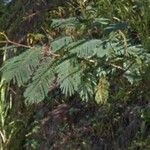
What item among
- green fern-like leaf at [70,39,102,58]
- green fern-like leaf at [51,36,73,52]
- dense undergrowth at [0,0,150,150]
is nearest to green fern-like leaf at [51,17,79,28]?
dense undergrowth at [0,0,150,150]

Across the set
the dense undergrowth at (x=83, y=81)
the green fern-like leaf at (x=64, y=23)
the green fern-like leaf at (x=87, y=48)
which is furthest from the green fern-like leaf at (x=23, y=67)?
the green fern-like leaf at (x=64, y=23)

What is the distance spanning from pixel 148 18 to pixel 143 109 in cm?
49

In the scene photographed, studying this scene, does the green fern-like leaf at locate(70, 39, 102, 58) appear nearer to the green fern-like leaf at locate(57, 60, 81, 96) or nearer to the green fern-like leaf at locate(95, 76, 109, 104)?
the green fern-like leaf at locate(57, 60, 81, 96)

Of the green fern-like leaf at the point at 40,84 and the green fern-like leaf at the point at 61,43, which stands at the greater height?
the green fern-like leaf at the point at 61,43

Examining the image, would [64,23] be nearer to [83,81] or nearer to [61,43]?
[61,43]

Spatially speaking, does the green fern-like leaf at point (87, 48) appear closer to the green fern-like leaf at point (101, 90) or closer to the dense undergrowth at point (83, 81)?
the dense undergrowth at point (83, 81)

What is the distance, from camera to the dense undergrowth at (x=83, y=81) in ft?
6.00

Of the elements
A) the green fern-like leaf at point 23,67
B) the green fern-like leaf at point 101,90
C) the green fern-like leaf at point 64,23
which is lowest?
the green fern-like leaf at point 101,90

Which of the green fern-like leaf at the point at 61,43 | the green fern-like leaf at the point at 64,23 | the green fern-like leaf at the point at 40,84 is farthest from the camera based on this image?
the green fern-like leaf at the point at 64,23

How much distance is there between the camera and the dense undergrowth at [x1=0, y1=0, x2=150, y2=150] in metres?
1.83

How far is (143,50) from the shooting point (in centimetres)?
201

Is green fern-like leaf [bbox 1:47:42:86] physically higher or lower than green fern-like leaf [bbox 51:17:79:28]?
lower

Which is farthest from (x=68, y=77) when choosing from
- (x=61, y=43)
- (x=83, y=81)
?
(x=61, y=43)

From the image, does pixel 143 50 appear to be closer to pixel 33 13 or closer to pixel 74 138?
pixel 74 138
